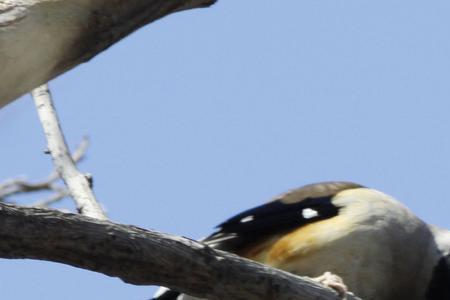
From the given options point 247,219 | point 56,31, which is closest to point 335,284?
point 247,219

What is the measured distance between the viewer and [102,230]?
317cm

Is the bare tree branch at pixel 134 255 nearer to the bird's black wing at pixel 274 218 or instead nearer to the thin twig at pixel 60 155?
the thin twig at pixel 60 155

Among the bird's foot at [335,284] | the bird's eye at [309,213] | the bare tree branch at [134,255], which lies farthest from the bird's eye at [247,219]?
the bare tree branch at [134,255]

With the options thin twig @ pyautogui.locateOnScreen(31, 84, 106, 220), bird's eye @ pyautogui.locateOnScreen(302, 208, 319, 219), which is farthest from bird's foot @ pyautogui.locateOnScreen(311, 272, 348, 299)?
bird's eye @ pyautogui.locateOnScreen(302, 208, 319, 219)

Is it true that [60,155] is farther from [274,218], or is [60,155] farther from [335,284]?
[274,218]

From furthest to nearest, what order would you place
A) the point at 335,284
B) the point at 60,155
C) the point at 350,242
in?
the point at 350,242
the point at 60,155
the point at 335,284

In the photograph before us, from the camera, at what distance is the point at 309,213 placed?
19.5 feet

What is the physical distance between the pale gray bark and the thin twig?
4.16 ft

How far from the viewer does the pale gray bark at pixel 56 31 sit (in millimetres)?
3113

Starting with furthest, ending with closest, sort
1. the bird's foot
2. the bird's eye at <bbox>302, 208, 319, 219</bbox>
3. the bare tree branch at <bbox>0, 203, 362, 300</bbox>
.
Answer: the bird's eye at <bbox>302, 208, 319, 219</bbox>
the bird's foot
the bare tree branch at <bbox>0, 203, 362, 300</bbox>

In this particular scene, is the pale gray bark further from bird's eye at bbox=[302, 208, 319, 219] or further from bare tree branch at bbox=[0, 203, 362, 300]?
bird's eye at bbox=[302, 208, 319, 219]

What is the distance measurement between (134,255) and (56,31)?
655 mm

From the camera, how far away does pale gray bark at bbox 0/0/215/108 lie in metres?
3.11

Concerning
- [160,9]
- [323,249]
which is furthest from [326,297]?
[323,249]
